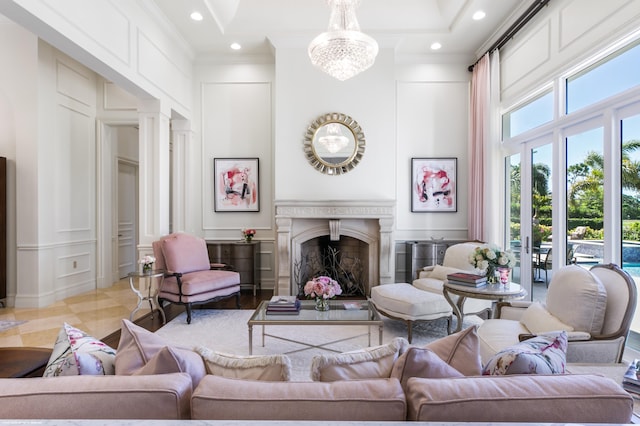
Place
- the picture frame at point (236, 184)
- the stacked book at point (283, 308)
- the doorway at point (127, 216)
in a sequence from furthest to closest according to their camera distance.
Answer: the doorway at point (127, 216), the picture frame at point (236, 184), the stacked book at point (283, 308)

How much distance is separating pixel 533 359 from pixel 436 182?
4549 mm

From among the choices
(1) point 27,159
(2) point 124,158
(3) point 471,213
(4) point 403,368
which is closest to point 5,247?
(1) point 27,159

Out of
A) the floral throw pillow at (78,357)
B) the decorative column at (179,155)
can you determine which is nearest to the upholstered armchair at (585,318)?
the floral throw pillow at (78,357)

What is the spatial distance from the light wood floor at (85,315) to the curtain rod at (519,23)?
15.7 ft

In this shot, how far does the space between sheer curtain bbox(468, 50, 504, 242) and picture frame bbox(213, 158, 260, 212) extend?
333 centimetres

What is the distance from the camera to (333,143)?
500 cm

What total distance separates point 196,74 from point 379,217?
145 inches

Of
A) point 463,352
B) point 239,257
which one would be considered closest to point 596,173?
point 463,352

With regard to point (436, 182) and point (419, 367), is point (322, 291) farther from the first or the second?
point (436, 182)

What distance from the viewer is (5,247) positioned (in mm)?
4312

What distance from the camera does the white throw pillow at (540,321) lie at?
7.27ft

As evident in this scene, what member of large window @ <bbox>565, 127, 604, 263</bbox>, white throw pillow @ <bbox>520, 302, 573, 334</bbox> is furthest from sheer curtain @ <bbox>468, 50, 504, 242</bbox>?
white throw pillow @ <bbox>520, 302, 573, 334</bbox>

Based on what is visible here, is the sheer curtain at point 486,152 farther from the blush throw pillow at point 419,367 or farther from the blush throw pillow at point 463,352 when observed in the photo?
the blush throw pillow at point 419,367

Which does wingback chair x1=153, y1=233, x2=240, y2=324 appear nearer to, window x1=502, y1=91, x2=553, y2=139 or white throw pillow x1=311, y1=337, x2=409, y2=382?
white throw pillow x1=311, y1=337, x2=409, y2=382
